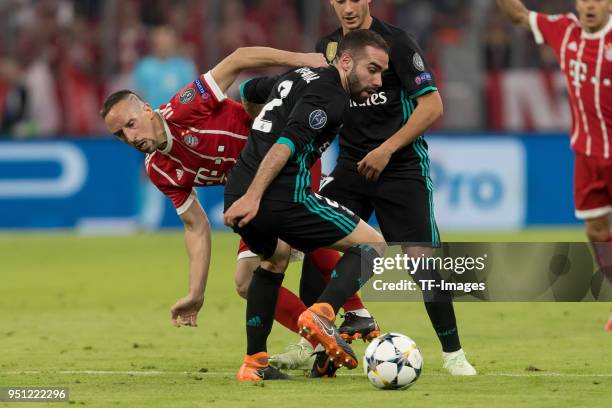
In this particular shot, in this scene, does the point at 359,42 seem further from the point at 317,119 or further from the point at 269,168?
the point at 269,168

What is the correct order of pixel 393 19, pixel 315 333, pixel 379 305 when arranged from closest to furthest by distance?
pixel 315 333, pixel 379 305, pixel 393 19

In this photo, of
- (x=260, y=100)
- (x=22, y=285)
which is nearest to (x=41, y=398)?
(x=260, y=100)

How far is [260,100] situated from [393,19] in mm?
11272

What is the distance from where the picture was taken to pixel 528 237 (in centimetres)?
1612

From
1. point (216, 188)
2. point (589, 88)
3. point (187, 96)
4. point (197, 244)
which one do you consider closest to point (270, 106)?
point (187, 96)

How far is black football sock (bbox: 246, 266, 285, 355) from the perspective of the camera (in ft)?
23.8

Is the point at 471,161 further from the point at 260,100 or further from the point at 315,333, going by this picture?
the point at 315,333

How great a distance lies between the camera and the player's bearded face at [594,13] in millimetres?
8922

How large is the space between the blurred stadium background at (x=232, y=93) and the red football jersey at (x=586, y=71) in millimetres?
7743

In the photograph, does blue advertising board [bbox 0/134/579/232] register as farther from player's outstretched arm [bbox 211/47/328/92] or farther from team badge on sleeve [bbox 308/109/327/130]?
team badge on sleeve [bbox 308/109/327/130]

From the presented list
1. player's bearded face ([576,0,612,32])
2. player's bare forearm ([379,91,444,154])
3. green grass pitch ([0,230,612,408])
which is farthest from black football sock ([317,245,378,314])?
player's bearded face ([576,0,612,32])

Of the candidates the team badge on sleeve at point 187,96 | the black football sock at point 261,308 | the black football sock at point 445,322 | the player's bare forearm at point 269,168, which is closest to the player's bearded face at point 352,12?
the team badge on sleeve at point 187,96

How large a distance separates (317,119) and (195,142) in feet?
3.75

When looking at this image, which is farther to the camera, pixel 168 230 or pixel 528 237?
pixel 168 230
